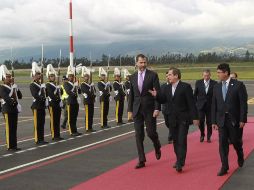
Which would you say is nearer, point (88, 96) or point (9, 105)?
point (9, 105)

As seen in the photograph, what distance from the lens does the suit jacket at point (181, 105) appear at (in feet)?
28.1

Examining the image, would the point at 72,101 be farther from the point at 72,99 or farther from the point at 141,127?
the point at 141,127

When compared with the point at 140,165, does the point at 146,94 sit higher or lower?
higher

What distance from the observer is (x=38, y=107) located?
1276 cm

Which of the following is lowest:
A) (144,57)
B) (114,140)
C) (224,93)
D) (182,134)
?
(114,140)

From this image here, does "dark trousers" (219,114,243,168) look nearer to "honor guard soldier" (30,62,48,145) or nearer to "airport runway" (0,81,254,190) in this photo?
"airport runway" (0,81,254,190)

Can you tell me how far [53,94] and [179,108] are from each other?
18.6 feet

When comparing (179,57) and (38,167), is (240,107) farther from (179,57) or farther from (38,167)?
(179,57)

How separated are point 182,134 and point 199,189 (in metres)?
1.54

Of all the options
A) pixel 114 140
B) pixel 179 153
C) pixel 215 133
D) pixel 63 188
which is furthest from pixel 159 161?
pixel 215 133

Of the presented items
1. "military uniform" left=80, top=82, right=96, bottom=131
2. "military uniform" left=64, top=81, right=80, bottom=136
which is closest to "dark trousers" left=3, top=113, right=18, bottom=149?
"military uniform" left=64, top=81, right=80, bottom=136

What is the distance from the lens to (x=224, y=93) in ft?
27.4

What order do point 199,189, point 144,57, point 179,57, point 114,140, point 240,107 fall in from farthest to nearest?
point 179,57
point 114,140
point 144,57
point 240,107
point 199,189

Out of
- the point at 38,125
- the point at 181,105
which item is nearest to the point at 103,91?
the point at 38,125
